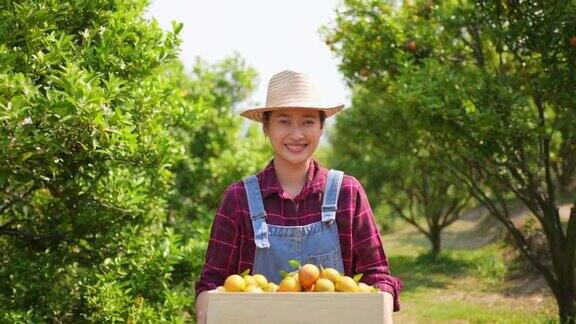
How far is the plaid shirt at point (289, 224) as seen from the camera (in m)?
3.23

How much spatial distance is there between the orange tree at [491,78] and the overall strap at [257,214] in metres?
5.02

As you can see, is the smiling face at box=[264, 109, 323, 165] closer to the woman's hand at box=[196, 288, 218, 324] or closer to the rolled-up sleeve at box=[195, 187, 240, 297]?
the rolled-up sleeve at box=[195, 187, 240, 297]

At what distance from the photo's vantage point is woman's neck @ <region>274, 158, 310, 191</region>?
3387mm

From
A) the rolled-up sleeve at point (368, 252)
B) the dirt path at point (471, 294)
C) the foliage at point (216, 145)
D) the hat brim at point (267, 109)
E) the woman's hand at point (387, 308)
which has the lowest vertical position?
the dirt path at point (471, 294)

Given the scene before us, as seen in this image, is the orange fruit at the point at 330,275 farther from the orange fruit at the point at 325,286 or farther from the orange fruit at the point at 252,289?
the orange fruit at the point at 252,289

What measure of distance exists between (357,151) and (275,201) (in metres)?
23.7

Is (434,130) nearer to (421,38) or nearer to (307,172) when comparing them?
(421,38)

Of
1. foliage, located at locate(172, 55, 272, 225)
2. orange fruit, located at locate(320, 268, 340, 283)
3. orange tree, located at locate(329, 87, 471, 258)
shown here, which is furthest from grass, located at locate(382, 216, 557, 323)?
orange fruit, located at locate(320, 268, 340, 283)

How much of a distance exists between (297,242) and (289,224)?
85 mm

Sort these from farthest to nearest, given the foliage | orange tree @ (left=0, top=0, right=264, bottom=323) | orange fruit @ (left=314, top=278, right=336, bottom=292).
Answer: the foliage < orange tree @ (left=0, top=0, right=264, bottom=323) < orange fruit @ (left=314, top=278, right=336, bottom=292)

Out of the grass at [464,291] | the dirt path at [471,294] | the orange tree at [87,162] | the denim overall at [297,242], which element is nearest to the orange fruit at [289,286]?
the denim overall at [297,242]

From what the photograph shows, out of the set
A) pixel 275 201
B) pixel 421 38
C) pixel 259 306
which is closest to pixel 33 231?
pixel 275 201

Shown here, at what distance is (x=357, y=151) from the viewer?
2694 centimetres

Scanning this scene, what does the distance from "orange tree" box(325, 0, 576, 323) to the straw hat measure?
481cm
